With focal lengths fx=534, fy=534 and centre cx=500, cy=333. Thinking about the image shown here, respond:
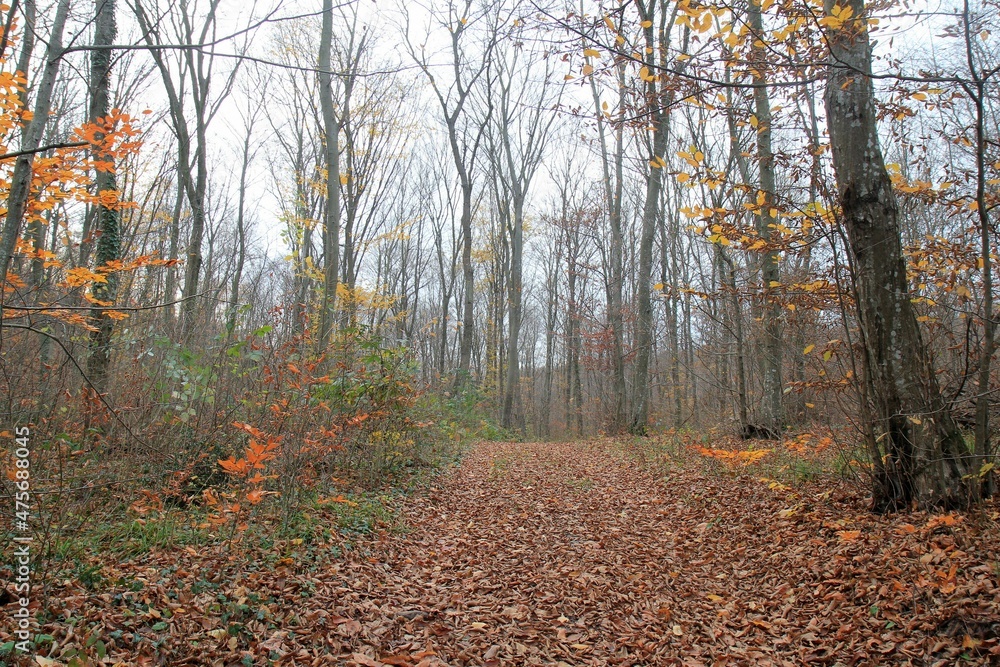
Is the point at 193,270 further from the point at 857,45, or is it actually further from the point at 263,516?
the point at 857,45

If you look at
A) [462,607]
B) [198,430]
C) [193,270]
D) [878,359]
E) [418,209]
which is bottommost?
[462,607]

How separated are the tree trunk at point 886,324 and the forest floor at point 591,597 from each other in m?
0.31

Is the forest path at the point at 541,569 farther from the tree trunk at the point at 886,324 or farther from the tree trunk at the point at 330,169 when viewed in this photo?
the tree trunk at the point at 330,169

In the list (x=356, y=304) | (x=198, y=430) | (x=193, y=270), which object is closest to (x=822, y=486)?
(x=198, y=430)

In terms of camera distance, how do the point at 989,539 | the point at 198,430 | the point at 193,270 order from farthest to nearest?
the point at 193,270 → the point at 198,430 → the point at 989,539

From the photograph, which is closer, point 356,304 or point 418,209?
point 356,304

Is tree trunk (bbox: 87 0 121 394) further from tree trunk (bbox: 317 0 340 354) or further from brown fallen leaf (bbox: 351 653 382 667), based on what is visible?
brown fallen leaf (bbox: 351 653 382 667)

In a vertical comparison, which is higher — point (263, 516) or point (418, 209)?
point (418, 209)

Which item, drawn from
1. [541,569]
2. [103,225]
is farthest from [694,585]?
[103,225]

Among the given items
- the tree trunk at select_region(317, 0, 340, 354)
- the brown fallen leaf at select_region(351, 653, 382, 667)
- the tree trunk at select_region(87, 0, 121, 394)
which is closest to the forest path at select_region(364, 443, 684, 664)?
the brown fallen leaf at select_region(351, 653, 382, 667)

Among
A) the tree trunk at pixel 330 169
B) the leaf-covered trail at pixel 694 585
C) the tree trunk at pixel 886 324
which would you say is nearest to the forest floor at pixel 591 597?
the leaf-covered trail at pixel 694 585

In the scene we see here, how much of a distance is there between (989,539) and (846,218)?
7.65ft

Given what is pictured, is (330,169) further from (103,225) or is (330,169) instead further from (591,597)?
(591,597)

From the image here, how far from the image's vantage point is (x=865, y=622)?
9.80 feet
